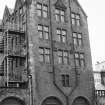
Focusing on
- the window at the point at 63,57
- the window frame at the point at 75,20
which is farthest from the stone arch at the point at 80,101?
the window frame at the point at 75,20

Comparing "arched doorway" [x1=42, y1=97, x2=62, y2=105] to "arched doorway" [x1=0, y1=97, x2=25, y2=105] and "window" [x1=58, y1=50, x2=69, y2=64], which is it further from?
"window" [x1=58, y1=50, x2=69, y2=64]

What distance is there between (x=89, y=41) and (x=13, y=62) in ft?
42.2

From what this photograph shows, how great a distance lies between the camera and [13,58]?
31609mm

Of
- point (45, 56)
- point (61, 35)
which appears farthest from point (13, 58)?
point (61, 35)

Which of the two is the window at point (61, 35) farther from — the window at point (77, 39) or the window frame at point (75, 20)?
the window frame at point (75, 20)

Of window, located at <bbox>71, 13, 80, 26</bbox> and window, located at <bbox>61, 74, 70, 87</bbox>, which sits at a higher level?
window, located at <bbox>71, 13, 80, 26</bbox>

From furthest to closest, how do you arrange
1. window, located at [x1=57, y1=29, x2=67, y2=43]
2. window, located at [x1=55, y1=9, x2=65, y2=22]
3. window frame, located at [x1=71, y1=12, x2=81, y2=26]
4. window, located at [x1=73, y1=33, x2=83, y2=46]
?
window frame, located at [x1=71, y1=12, x2=81, y2=26], window, located at [x1=73, y1=33, x2=83, y2=46], window, located at [x1=55, y1=9, x2=65, y2=22], window, located at [x1=57, y1=29, x2=67, y2=43]

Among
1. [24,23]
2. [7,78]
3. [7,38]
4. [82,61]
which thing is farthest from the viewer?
[82,61]

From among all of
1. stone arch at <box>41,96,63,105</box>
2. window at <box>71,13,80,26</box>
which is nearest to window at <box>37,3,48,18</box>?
window at <box>71,13,80,26</box>

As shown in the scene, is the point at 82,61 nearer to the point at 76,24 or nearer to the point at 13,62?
the point at 76,24

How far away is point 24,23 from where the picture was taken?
108ft

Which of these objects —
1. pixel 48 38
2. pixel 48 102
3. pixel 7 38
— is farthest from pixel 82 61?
pixel 7 38

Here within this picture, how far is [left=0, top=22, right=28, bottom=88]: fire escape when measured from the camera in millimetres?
29859

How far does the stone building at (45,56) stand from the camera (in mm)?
29891
